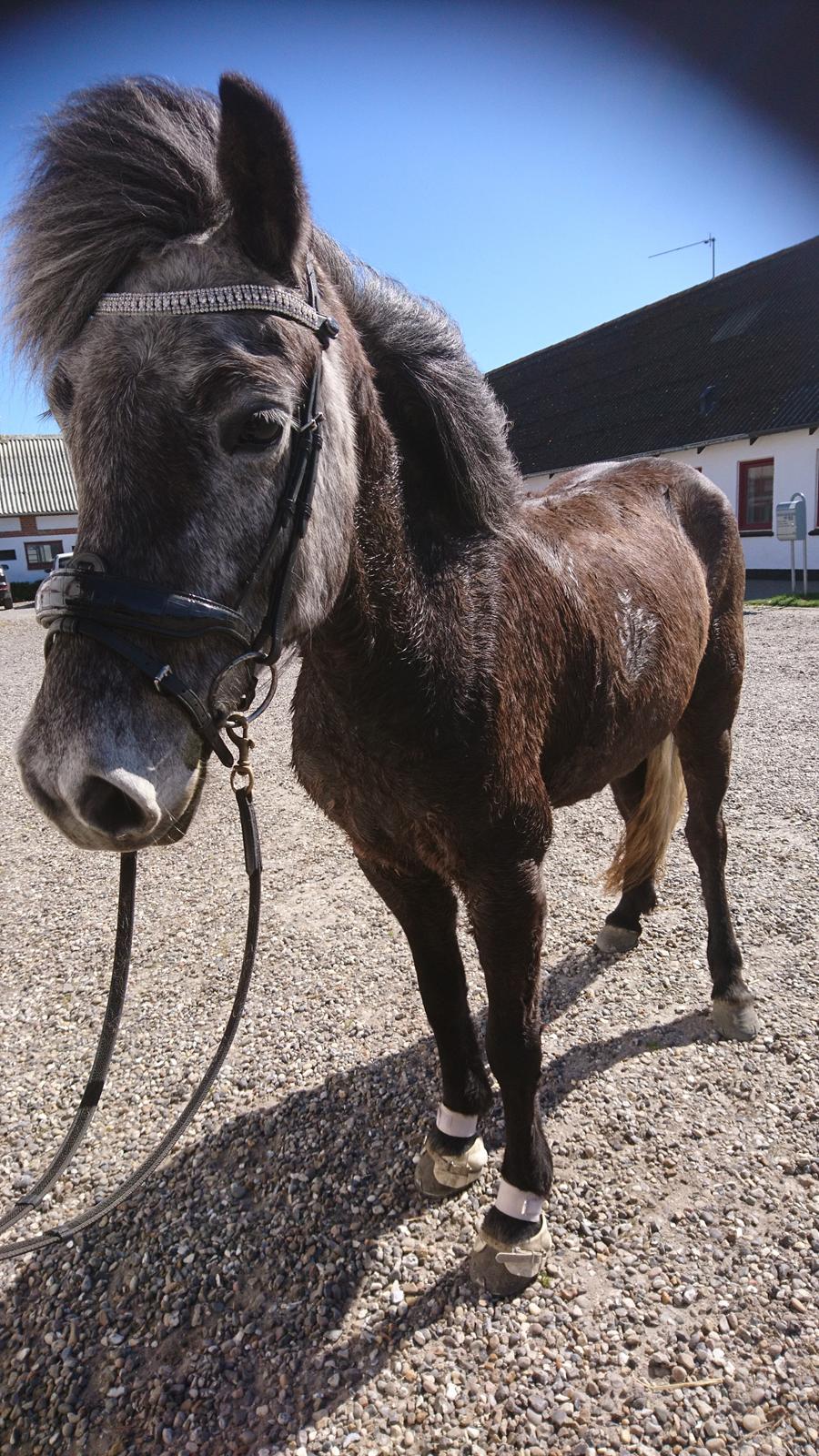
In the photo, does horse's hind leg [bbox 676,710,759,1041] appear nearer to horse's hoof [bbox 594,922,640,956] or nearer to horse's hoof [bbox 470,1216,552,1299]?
horse's hoof [bbox 594,922,640,956]

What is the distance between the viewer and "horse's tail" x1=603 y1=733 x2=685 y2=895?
3.41 meters

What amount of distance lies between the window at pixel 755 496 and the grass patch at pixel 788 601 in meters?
3.84

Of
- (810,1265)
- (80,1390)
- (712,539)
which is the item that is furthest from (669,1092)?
(712,539)

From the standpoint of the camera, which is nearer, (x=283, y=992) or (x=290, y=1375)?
(x=290, y=1375)

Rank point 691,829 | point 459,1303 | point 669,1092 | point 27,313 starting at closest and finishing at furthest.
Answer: point 27,313 → point 459,1303 → point 669,1092 → point 691,829

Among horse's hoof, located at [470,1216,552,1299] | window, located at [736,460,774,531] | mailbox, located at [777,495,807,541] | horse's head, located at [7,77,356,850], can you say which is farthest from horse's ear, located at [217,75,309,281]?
window, located at [736,460,774,531]

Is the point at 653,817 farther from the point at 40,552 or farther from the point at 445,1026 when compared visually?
the point at 40,552

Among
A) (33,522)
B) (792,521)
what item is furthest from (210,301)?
(33,522)

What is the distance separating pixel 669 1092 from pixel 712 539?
2.27m

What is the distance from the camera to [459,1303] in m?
2.00

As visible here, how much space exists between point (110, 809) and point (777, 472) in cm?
2108

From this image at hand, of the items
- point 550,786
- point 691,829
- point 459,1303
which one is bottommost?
point 459,1303

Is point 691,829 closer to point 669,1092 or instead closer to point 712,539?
point 669,1092

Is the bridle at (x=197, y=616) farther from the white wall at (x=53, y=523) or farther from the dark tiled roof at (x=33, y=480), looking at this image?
the white wall at (x=53, y=523)
